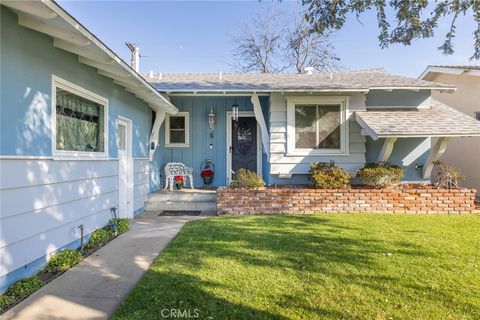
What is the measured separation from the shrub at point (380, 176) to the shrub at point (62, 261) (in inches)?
244

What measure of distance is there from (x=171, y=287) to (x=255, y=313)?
3.24ft

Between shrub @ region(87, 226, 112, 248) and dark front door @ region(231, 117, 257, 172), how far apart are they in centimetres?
485

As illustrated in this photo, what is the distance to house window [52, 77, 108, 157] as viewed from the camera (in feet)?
13.7

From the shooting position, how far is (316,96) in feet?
26.2

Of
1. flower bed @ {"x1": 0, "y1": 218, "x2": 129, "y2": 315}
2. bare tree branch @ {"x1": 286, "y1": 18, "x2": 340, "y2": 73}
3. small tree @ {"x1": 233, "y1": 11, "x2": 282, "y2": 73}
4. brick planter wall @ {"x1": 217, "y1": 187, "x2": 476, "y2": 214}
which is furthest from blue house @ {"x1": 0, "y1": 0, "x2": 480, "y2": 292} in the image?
small tree @ {"x1": 233, "y1": 11, "x2": 282, "y2": 73}

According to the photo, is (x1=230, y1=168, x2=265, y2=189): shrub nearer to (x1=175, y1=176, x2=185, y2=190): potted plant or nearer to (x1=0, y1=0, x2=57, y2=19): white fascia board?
(x1=175, y1=176, x2=185, y2=190): potted plant

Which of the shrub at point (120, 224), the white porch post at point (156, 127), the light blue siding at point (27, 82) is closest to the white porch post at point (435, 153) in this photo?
the white porch post at point (156, 127)

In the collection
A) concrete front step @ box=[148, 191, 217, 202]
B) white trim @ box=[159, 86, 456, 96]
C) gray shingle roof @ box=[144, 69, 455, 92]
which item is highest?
gray shingle roof @ box=[144, 69, 455, 92]

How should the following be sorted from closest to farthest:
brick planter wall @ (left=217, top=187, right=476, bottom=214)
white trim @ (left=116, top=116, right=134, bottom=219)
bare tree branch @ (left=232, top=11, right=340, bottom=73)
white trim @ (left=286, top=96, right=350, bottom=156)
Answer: white trim @ (left=116, top=116, right=134, bottom=219) → brick planter wall @ (left=217, top=187, right=476, bottom=214) → white trim @ (left=286, top=96, right=350, bottom=156) → bare tree branch @ (left=232, top=11, right=340, bottom=73)

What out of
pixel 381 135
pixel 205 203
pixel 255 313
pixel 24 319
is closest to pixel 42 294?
pixel 24 319

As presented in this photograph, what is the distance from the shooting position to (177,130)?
948cm

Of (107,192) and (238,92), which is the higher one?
(238,92)

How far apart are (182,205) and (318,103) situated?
4.39 m

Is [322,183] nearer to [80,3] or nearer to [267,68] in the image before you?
[80,3]
